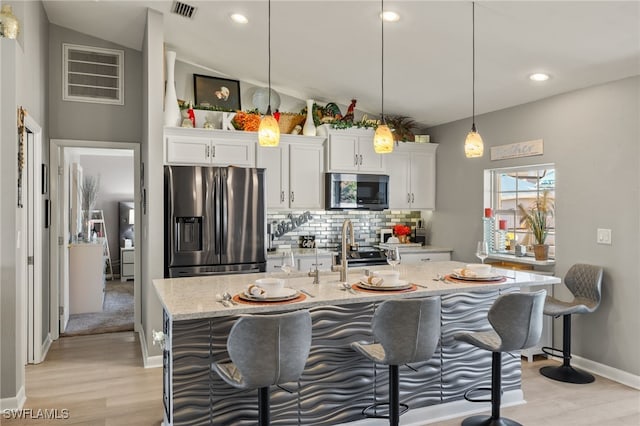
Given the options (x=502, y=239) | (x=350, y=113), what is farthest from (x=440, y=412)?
(x=350, y=113)

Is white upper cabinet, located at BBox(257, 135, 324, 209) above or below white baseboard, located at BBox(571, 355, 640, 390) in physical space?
above

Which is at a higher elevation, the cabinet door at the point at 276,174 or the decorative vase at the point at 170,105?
the decorative vase at the point at 170,105

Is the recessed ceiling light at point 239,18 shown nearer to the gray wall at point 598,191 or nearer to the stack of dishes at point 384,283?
the stack of dishes at point 384,283

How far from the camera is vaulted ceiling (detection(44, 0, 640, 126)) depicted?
3195 mm

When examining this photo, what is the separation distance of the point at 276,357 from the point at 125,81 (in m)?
4.09

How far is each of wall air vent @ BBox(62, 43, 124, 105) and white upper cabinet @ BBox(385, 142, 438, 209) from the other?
3.24m

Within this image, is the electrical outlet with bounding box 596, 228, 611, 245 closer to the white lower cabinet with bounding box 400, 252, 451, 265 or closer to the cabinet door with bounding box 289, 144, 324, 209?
the white lower cabinet with bounding box 400, 252, 451, 265

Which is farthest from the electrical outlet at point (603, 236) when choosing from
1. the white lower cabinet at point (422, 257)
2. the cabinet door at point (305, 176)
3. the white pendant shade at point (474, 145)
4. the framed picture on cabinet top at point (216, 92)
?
the framed picture on cabinet top at point (216, 92)

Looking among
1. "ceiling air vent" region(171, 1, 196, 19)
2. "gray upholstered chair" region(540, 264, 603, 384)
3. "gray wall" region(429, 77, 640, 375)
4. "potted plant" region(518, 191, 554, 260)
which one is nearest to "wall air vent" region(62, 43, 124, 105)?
"ceiling air vent" region(171, 1, 196, 19)

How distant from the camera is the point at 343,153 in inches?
215

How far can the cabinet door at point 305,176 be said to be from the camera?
5297mm

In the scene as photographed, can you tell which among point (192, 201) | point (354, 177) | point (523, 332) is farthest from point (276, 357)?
point (354, 177)

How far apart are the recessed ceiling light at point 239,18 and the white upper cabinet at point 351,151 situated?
1710mm

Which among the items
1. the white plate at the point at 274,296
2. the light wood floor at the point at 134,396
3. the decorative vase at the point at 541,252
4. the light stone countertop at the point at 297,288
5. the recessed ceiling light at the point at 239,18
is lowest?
the light wood floor at the point at 134,396
